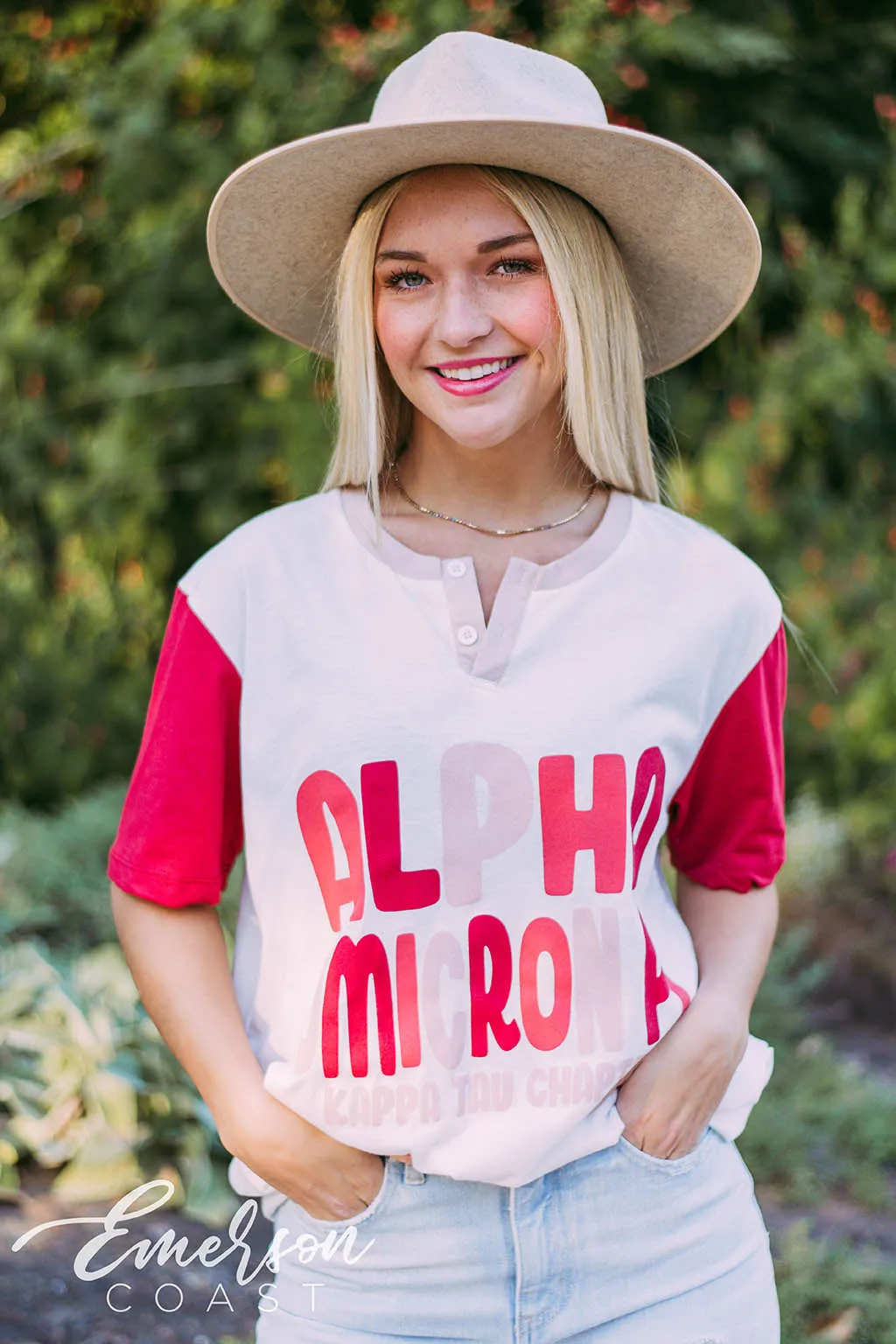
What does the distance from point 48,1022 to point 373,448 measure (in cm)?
188

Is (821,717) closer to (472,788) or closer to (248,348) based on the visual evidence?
(248,348)

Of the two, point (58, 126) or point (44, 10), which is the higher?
point (44, 10)

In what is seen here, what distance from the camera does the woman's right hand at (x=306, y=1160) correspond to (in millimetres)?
1402

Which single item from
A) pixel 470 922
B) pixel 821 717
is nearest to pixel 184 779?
pixel 470 922

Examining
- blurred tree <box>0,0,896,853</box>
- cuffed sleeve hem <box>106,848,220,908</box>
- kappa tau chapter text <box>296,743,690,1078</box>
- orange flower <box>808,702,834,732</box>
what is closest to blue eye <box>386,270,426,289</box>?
kappa tau chapter text <box>296,743,690,1078</box>

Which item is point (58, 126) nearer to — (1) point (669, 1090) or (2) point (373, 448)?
(2) point (373, 448)

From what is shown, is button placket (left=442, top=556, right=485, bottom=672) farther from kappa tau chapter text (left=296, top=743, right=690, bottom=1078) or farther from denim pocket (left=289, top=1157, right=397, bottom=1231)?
denim pocket (left=289, top=1157, right=397, bottom=1231)

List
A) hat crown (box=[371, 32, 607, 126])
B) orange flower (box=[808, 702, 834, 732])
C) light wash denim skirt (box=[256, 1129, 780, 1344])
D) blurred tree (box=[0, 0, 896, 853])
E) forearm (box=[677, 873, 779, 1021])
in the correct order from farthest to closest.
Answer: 1. orange flower (box=[808, 702, 834, 732])
2. blurred tree (box=[0, 0, 896, 853])
3. forearm (box=[677, 873, 779, 1021])
4. hat crown (box=[371, 32, 607, 126])
5. light wash denim skirt (box=[256, 1129, 780, 1344])

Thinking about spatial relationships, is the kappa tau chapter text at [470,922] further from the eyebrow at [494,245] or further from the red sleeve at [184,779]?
the eyebrow at [494,245]

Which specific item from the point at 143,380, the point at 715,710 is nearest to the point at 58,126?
the point at 143,380

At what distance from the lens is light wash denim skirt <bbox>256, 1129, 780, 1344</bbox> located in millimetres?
1382

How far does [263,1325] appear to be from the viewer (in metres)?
1.44

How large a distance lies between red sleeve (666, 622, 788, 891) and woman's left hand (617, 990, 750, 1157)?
19cm

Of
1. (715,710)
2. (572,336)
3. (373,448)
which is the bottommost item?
(715,710)
